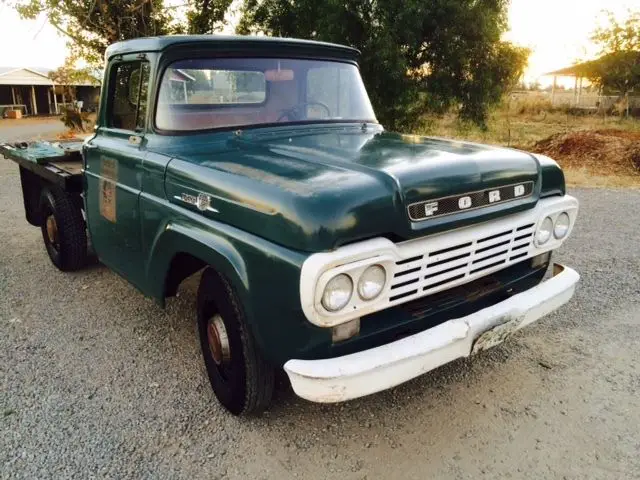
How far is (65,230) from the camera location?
4.68 metres

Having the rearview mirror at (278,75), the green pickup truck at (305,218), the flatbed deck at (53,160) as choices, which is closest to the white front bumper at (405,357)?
the green pickup truck at (305,218)

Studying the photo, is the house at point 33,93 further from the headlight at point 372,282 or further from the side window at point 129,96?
the headlight at point 372,282

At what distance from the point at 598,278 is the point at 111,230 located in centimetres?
396

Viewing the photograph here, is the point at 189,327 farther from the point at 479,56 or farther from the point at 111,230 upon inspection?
the point at 479,56

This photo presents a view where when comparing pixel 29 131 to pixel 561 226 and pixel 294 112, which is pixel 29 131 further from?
pixel 561 226

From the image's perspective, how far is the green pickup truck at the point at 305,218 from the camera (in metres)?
2.22

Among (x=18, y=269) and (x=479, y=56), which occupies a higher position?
(x=479, y=56)

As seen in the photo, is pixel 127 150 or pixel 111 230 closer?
pixel 127 150

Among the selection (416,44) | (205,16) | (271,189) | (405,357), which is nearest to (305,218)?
(271,189)

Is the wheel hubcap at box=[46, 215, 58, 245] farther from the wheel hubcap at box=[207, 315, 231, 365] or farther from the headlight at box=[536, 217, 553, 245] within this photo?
the headlight at box=[536, 217, 553, 245]

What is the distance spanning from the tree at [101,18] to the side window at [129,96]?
8.91 metres

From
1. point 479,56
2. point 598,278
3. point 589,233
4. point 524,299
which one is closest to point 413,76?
point 479,56

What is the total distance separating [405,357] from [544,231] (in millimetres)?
1295

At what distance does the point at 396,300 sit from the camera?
2.38m
